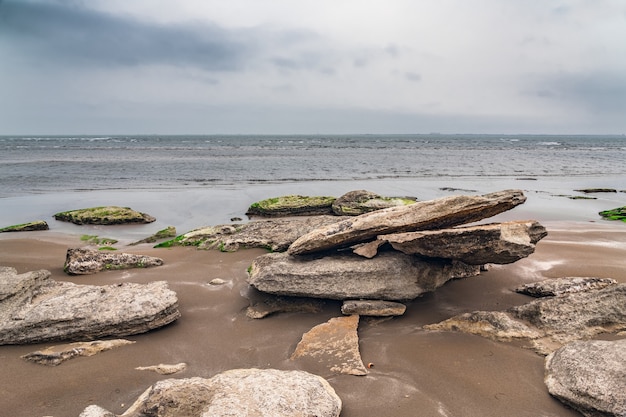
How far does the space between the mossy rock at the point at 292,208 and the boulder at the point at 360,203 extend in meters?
0.67

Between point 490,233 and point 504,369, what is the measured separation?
240 cm

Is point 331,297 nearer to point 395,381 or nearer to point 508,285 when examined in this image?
point 395,381

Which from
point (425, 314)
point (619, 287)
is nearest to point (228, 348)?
point (425, 314)

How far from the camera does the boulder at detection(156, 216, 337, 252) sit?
13.6 meters

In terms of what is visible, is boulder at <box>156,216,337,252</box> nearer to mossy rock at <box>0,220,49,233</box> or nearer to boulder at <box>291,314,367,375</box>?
boulder at <box>291,314,367,375</box>

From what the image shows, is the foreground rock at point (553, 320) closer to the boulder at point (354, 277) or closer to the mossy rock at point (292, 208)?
the boulder at point (354, 277)

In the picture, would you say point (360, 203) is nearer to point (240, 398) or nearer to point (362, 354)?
point (362, 354)

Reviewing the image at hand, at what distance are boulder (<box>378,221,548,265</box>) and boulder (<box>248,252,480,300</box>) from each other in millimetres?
503

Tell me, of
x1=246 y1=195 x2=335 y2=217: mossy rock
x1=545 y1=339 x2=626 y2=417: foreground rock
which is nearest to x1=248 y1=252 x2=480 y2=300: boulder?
x1=545 y1=339 x2=626 y2=417: foreground rock

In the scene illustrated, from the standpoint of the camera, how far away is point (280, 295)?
9062 millimetres

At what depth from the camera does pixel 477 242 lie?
25.6 ft

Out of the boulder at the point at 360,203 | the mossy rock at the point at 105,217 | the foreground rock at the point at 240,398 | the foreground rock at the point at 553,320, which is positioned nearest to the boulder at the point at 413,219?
the foreground rock at the point at 553,320

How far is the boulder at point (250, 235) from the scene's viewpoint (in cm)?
1359

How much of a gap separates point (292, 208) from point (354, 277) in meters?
13.6
